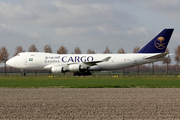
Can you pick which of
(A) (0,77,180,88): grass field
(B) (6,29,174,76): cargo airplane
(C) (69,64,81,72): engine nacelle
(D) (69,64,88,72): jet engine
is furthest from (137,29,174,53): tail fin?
(A) (0,77,180,88): grass field

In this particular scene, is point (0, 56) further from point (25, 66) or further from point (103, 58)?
point (103, 58)

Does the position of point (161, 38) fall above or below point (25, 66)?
above

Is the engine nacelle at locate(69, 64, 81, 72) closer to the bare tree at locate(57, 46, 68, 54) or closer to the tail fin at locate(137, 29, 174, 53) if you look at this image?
the tail fin at locate(137, 29, 174, 53)

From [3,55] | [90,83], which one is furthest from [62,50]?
[90,83]

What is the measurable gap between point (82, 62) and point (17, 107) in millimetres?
30562

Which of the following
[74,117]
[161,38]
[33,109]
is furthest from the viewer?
[161,38]

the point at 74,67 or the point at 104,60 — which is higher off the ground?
the point at 104,60

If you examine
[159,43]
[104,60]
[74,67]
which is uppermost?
[159,43]

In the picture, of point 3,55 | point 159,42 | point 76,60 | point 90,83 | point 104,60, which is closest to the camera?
point 90,83

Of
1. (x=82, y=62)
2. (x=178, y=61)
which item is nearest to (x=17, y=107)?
(x=82, y=62)

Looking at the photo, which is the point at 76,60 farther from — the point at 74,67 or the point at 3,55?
the point at 3,55

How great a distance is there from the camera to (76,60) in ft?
133

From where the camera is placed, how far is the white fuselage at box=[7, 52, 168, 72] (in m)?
40.1

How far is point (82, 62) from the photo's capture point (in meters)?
40.1
